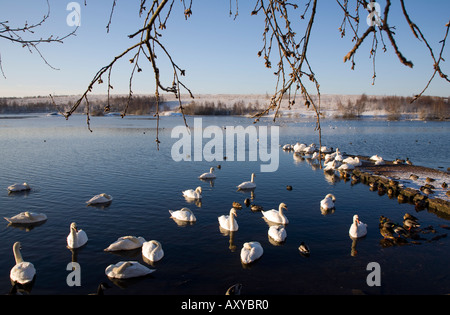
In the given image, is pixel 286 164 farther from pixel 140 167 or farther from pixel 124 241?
pixel 124 241

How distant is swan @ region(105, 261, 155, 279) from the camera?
28.9 ft

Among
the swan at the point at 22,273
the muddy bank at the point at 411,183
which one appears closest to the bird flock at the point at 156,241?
the swan at the point at 22,273

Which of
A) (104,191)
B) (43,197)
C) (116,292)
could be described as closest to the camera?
(116,292)

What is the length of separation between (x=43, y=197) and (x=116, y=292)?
10.2 m

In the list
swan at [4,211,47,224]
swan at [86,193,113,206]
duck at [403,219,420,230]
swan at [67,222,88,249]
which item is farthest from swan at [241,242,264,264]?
swan at [4,211,47,224]

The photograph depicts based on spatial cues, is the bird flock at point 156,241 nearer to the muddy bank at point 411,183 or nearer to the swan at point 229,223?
the swan at point 229,223

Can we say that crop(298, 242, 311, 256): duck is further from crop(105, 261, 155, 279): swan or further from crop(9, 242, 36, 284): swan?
crop(9, 242, 36, 284): swan

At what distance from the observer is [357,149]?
114 feet

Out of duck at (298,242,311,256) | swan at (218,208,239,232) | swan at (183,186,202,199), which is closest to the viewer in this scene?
duck at (298,242,311,256)

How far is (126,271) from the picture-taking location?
8.83m

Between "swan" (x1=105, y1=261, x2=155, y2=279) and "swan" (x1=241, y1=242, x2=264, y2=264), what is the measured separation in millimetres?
2920

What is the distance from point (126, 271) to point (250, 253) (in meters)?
3.66

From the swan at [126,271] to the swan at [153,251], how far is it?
0.74 m
